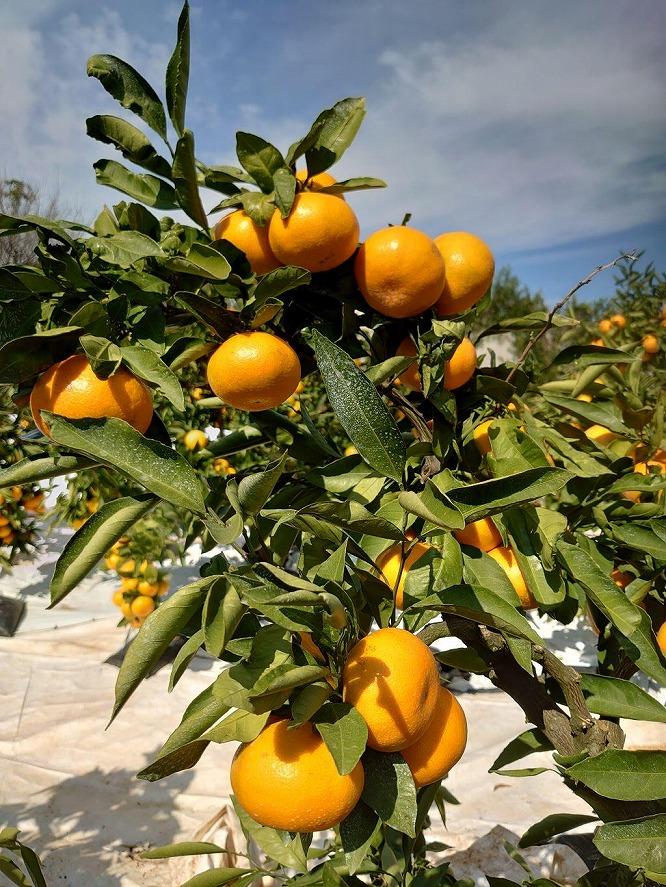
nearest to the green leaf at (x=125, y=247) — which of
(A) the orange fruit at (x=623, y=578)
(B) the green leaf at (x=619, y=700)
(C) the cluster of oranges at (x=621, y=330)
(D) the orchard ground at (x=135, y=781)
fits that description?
(B) the green leaf at (x=619, y=700)

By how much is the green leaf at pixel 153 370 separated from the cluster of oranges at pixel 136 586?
1821mm

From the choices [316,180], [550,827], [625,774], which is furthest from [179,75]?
[550,827]

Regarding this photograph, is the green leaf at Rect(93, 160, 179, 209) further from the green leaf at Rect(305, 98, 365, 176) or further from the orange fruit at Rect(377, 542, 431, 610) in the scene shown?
the orange fruit at Rect(377, 542, 431, 610)

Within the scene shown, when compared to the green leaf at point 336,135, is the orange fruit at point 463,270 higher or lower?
lower

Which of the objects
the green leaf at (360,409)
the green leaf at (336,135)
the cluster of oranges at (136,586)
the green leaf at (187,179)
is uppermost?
the green leaf at (336,135)

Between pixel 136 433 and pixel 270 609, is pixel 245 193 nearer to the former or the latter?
pixel 136 433

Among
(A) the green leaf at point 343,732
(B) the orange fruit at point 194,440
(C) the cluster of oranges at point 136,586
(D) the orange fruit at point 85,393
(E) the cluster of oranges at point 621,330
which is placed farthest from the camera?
(B) the orange fruit at point 194,440

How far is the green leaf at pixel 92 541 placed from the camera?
437mm

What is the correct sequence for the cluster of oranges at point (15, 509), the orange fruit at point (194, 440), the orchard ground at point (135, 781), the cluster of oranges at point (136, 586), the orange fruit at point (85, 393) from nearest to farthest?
the orange fruit at point (85, 393) < the orchard ground at point (135, 781) < the cluster of oranges at point (15, 509) < the cluster of oranges at point (136, 586) < the orange fruit at point (194, 440)

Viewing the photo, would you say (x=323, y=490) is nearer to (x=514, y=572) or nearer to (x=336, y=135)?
(x=514, y=572)

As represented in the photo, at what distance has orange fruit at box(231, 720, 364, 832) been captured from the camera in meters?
0.42

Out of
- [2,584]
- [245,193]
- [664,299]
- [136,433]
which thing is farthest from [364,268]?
[2,584]

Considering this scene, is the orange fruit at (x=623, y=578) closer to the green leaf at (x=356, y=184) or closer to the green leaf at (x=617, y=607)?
the green leaf at (x=617, y=607)

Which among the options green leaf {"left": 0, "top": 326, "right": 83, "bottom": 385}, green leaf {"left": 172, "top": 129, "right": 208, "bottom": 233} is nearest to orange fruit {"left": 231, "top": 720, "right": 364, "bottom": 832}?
green leaf {"left": 0, "top": 326, "right": 83, "bottom": 385}
